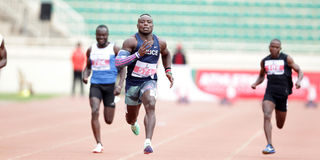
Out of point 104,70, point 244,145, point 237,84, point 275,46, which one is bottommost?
point 237,84

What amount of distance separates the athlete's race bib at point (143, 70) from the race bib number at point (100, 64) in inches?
53.7

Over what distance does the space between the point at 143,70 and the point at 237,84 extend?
16789 mm

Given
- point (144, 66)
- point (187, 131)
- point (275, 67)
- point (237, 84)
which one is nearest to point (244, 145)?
point (275, 67)

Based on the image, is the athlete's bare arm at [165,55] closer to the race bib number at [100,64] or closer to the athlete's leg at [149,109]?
the athlete's leg at [149,109]

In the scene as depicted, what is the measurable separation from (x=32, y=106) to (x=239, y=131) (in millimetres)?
9133

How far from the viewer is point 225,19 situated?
37.4m

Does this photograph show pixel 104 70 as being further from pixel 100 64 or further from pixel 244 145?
pixel 244 145

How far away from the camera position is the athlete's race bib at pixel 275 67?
10.8 meters

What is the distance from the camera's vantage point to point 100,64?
1094 cm

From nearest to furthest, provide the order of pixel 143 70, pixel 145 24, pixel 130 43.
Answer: pixel 145 24 → pixel 130 43 → pixel 143 70

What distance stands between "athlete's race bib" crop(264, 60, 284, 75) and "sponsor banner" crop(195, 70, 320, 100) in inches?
562

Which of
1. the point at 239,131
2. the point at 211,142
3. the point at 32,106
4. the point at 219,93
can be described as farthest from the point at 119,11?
the point at 211,142

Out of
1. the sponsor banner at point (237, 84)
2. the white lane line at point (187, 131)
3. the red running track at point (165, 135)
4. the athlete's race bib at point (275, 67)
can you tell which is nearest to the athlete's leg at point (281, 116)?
the red running track at point (165, 135)

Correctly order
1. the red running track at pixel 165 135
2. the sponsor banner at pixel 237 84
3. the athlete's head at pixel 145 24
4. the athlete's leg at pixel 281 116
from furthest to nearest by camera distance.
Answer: the sponsor banner at pixel 237 84, the athlete's leg at pixel 281 116, the red running track at pixel 165 135, the athlete's head at pixel 145 24
